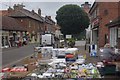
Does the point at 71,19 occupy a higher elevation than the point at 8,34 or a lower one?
higher

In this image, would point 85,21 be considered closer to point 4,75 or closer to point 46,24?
point 46,24

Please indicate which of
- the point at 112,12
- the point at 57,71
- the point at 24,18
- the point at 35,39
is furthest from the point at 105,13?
the point at 35,39

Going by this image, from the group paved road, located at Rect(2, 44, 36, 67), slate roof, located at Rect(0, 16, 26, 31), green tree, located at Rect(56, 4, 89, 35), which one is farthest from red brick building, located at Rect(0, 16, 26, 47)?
paved road, located at Rect(2, 44, 36, 67)

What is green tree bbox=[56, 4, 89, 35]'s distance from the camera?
6034 centimetres

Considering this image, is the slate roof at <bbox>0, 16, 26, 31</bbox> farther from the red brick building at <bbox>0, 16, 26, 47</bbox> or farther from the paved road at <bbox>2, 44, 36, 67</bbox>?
the paved road at <bbox>2, 44, 36, 67</bbox>

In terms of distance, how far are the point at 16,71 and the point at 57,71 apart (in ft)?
5.28

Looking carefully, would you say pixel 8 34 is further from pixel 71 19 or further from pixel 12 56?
pixel 12 56

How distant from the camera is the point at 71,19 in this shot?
60125mm

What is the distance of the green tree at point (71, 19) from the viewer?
60.3m

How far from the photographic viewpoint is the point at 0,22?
48.0 meters

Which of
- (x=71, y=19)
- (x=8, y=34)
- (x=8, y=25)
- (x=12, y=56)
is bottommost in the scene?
(x=12, y=56)

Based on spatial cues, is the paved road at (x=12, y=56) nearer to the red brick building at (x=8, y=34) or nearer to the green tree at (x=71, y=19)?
the red brick building at (x=8, y=34)

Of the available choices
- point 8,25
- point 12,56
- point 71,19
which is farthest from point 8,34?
point 12,56

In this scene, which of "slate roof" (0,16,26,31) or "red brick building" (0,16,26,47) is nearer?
"red brick building" (0,16,26,47)
